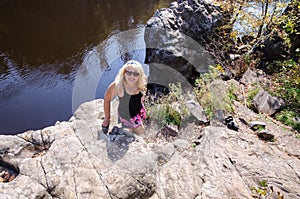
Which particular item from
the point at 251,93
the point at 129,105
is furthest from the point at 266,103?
the point at 129,105

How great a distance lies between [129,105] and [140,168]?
3.57 ft

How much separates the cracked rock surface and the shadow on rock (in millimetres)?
65

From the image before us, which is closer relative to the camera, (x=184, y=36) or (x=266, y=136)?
(x=266, y=136)

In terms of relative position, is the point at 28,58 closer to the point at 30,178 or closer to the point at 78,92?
the point at 78,92

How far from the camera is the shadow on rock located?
2930 millimetres

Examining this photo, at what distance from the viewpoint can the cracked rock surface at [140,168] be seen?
247 cm

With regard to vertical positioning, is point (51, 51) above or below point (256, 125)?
above

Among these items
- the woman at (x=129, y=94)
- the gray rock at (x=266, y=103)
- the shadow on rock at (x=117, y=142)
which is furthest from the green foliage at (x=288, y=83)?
the shadow on rock at (x=117, y=142)

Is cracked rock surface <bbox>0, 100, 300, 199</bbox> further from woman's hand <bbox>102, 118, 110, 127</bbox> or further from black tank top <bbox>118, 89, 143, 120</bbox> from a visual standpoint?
black tank top <bbox>118, 89, 143, 120</bbox>

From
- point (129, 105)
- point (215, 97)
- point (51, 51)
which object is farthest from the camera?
point (51, 51)

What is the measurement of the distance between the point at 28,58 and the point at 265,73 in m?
8.96

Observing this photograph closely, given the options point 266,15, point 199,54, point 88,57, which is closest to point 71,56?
point 88,57

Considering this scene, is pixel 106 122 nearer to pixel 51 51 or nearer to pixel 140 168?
pixel 140 168

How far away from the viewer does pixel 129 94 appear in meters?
3.38
